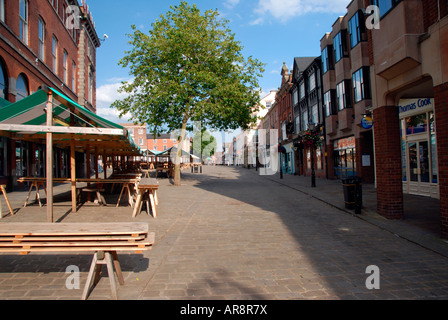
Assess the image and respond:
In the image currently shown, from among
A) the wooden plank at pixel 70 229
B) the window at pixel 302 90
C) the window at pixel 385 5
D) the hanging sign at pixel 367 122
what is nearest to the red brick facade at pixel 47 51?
the wooden plank at pixel 70 229

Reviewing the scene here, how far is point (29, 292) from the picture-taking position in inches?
140

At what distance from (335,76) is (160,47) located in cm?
1292

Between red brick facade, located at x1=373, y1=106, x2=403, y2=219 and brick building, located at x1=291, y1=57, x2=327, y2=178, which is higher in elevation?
brick building, located at x1=291, y1=57, x2=327, y2=178

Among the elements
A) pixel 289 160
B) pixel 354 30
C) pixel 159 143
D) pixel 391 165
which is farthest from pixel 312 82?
pixel 159 143

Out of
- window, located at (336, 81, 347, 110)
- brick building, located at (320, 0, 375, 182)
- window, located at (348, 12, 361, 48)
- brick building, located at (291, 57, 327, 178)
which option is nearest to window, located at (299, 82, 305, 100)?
brick building, located at (291, 57, 327, 178)

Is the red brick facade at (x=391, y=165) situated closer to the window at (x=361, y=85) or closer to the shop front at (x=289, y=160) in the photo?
the window at (x=361, y=85)

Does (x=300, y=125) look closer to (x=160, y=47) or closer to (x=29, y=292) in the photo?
(x=160, y=47)

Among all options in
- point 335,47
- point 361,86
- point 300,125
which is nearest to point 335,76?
point 335,47

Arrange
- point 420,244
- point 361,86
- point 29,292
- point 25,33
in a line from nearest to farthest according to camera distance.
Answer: point 29,292 → point 420,244 → point 25,33 → point 361,86

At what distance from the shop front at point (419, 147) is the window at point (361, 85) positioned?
4.16m

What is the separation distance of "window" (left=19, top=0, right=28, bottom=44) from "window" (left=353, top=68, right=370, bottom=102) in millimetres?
19750

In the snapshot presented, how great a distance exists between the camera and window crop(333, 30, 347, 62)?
19828 mm

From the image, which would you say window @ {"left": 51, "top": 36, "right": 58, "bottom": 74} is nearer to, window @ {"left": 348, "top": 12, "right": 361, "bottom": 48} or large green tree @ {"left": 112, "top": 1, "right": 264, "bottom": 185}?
large green tree @ {"left": 112, "top": 1, "right": 264, "bottom": 185}

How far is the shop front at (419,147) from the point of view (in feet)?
37.5
